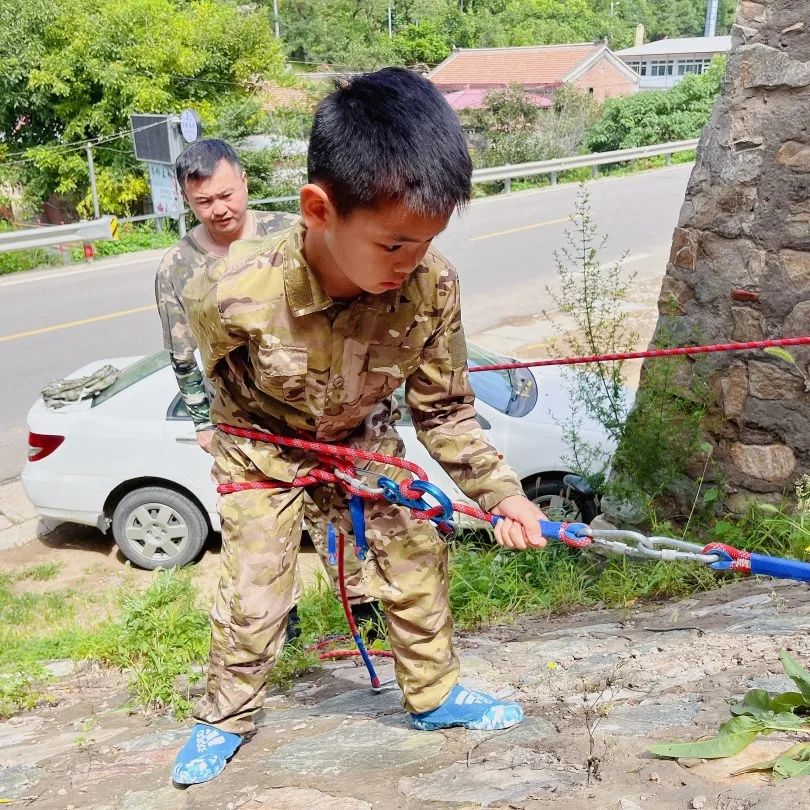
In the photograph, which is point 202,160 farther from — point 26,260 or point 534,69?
point 534,69

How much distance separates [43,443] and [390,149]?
4.23 meters

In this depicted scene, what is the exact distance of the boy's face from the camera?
1.83m

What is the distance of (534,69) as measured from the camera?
38.8 m

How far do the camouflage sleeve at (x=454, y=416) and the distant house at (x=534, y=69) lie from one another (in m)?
35.5

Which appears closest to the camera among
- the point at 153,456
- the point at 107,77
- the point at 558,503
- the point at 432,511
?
the point at 432,511

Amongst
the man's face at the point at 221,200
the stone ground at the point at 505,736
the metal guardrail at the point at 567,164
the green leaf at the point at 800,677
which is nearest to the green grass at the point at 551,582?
the stone ground at the point at 505,736

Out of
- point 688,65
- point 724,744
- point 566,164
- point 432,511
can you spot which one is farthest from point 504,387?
point 688,65

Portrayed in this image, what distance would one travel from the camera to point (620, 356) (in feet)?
10.8

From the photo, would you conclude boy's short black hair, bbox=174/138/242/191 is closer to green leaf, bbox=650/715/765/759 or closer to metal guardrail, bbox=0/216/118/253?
green leaf, bbox=650/715/765/759

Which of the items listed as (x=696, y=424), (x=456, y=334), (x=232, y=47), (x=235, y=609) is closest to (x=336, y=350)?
(x=456, y=334)

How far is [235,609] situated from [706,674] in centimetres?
129

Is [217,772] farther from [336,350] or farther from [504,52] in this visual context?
[504,52]

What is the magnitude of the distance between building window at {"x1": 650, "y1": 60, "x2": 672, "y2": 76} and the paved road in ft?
138

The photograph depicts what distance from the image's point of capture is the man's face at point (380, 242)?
1.83m
